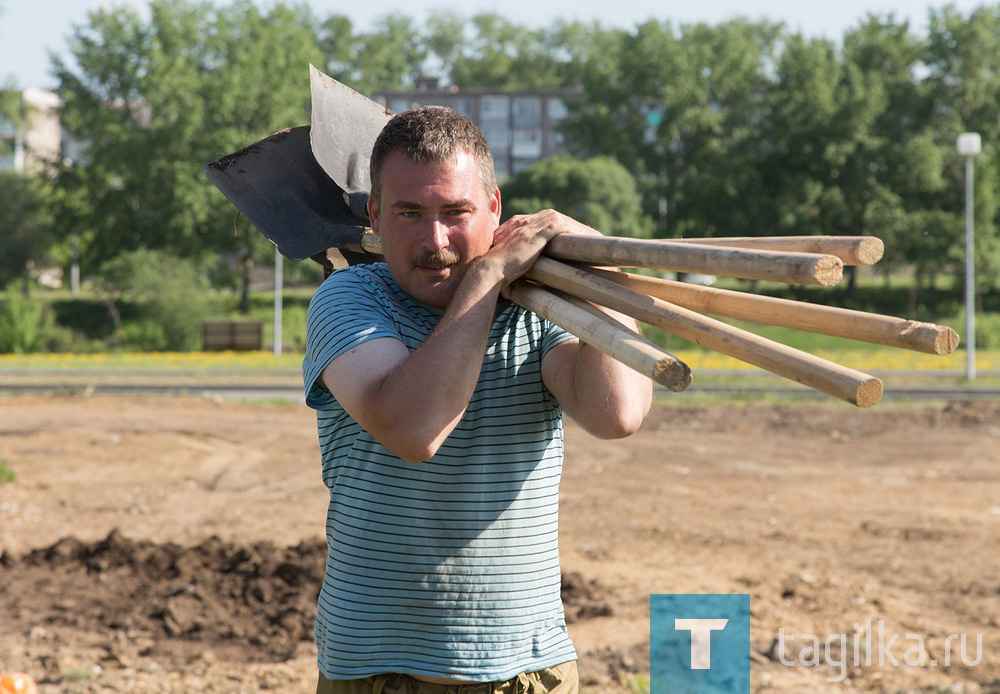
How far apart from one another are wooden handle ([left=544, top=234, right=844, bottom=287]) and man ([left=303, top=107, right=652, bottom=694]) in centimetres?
9

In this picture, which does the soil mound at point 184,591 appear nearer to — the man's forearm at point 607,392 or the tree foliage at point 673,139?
the man's forearm at point 607,392

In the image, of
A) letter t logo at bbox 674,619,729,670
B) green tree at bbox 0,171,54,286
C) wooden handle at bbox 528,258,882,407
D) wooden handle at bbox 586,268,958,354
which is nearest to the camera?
wooden handle at bbox 528,258,882,407

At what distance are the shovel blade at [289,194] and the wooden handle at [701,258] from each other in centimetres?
93

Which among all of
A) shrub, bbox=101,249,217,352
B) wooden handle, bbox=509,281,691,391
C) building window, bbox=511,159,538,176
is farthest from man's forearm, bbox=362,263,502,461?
building window, bbox=511,159,538,176

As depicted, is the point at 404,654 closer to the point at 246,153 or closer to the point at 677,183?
the point at 246,153

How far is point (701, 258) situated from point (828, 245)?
Result: 243 millimetres

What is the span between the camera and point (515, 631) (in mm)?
2172

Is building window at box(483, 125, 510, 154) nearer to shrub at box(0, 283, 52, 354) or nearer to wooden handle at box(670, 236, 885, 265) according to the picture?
shrub at box(0, 283, 52, 354)

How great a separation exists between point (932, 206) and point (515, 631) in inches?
1590

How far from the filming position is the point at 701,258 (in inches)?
76.6

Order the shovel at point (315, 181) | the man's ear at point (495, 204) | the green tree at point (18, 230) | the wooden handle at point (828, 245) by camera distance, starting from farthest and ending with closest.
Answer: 1. the green tree at point (18, 230)
2. the shovel at point (315, 181)
3. the man's ear at point (495, 204)
4. the wooden handle at point (828, 245)

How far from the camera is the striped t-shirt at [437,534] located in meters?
2.12

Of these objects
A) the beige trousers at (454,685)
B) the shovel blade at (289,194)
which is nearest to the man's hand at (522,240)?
the shovel blade at (289,194)

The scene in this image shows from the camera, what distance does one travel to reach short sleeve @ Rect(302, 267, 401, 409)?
79.8 inches
